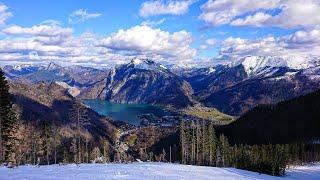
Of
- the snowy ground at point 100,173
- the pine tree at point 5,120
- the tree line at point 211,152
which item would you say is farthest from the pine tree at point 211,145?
the snowy ground at point 100,173

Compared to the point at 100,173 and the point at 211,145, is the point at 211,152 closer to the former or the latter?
the point at 211,145

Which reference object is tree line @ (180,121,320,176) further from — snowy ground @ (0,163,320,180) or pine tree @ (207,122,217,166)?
snowy ground @ (0,163,320,180)

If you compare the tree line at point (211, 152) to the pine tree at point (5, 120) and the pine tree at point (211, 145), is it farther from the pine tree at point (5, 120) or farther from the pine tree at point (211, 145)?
the pine tree at point (5, 120)

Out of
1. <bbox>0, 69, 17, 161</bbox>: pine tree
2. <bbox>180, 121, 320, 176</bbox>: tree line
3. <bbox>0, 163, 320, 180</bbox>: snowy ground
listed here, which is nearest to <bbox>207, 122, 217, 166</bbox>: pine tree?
<bbox>180, 121, 320, 176</bbox>: tree line

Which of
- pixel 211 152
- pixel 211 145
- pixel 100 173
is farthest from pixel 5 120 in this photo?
pixel 211 145

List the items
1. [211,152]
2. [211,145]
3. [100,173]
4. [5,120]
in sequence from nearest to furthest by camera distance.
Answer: [100,173], [5,120], [211,152], [211,145]

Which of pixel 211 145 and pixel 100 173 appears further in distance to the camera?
pixel 211 145

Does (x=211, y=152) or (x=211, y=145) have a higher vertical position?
(x=211, y=145)

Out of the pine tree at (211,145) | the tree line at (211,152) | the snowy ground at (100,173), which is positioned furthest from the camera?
the pine tree at (211,145)

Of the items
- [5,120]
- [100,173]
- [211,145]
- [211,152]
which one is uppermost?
[5,120]
